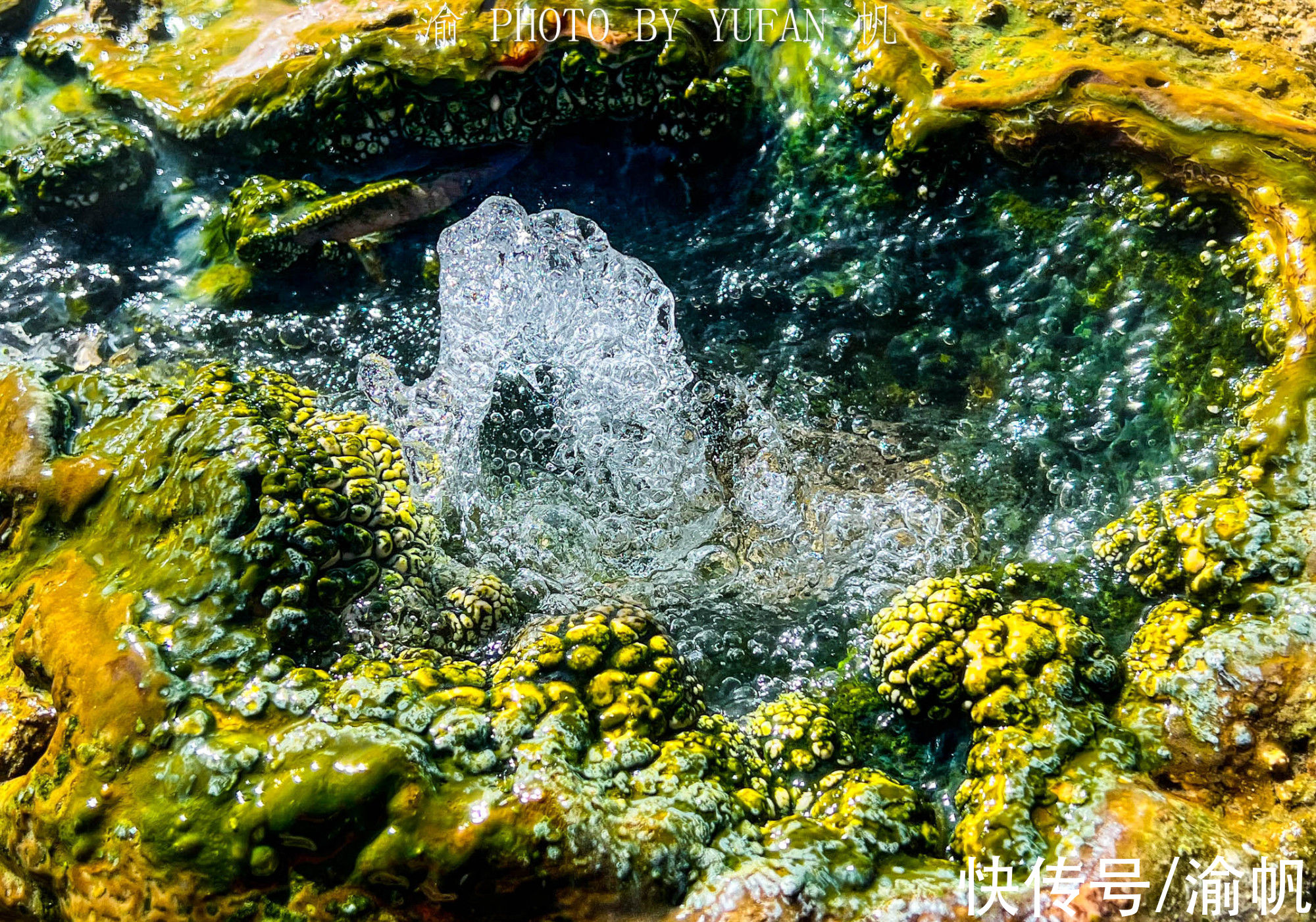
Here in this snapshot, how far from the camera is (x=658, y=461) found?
9.71ft

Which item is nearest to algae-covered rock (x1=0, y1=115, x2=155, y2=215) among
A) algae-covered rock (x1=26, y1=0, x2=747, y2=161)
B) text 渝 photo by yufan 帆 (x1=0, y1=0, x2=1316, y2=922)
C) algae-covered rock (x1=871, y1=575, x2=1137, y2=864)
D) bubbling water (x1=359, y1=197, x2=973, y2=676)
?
text 渝 photo by yufan 帆 (x1=0, y1=0, x2=1316, y2=922)

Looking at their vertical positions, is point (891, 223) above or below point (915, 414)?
above

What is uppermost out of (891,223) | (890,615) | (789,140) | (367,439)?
(789,140)

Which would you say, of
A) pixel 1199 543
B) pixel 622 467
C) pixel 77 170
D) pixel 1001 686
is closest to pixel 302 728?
pixel 622 467

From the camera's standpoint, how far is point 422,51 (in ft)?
11.7

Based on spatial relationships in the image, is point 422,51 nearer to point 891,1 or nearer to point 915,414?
point 891,1

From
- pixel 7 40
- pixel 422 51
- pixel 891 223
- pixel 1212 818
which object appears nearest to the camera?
pixel 1212 818

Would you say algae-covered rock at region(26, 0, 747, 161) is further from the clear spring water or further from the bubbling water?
the bubbling water

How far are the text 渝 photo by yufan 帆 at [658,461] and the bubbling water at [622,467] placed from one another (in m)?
0.02

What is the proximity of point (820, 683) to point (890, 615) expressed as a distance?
11.0 inches

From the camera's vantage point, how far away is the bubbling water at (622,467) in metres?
2.62

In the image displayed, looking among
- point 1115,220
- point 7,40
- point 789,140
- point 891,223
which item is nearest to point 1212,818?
point 1115,220

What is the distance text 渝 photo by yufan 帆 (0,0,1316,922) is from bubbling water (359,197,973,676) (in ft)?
0.06

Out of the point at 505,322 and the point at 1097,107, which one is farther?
the point at 505,322
